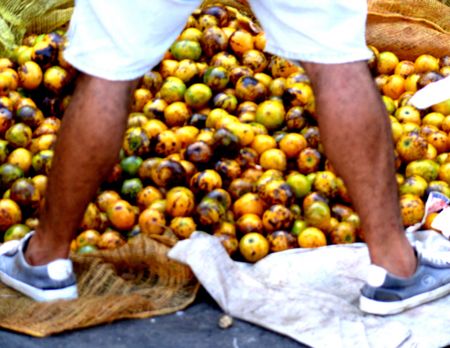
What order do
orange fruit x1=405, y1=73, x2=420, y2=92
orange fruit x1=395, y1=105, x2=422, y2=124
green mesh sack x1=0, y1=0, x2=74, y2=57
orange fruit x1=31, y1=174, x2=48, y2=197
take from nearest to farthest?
orange fruit x1=31, y1=174, x2=48, y2=197 < orange fruit x1=395, y1=105, x2=422, y2=124 < orange fruit x1=405, y1=73, x2=420, y2=92 < green mesh sack x1=0, y1=0, x2=74, y2=57

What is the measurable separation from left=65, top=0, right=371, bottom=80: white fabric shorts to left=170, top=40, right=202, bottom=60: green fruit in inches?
74.2

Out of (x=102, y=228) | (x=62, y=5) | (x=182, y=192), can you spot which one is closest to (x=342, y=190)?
(x=182, y=192)

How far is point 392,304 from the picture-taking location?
9.80 feet

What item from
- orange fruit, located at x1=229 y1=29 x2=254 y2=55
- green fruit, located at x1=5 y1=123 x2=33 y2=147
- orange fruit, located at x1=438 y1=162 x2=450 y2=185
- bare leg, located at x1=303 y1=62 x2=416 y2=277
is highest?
bare leg, located at x1=303 y1=62 x2=416 y2=277

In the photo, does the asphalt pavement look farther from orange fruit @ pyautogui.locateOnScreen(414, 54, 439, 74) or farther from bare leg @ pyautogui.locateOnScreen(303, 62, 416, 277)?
orange fruit @ pyautogui.locateOnScreen(414, 54, 439, 74)

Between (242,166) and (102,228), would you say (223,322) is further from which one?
(242,166)

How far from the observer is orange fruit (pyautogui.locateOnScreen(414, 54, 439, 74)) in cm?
463

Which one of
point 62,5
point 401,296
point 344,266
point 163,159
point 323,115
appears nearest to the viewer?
point 323,115

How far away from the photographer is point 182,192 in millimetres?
3672

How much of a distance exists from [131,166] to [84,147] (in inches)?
47.2

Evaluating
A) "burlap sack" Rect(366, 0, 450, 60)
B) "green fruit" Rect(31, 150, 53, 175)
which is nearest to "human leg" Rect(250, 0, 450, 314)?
"green fruit" Rect(31, 150, 53, 175)

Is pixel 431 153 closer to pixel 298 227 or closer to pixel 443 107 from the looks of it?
pixel 443 107

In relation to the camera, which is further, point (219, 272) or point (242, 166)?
point (242, 166)

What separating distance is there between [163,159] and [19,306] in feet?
3.66
